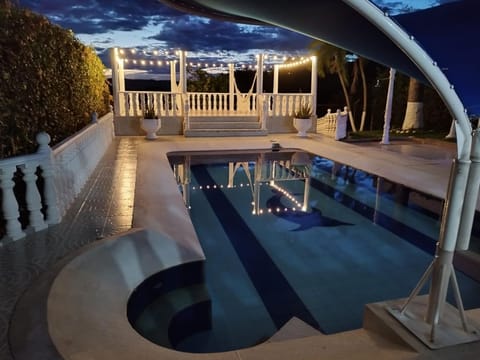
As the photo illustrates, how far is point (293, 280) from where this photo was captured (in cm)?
362

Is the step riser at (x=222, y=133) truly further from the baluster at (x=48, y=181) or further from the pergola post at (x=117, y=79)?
the baluster at (x=48, y=181)

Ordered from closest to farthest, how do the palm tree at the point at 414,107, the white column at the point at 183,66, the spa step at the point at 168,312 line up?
the spa step at the point at 168,312 → the white column at the point at 183,66 → the palm tree at the point at 414,107

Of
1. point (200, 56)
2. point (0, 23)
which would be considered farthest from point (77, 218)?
point (200, 56)

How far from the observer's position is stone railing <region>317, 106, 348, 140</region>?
10820 millimetres

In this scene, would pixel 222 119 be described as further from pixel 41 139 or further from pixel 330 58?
pixel 41 139

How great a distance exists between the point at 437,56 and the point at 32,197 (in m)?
3.19

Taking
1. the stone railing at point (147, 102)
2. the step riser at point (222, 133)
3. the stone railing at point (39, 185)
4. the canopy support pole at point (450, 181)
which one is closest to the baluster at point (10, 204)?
the stone railing at point (39, 185)

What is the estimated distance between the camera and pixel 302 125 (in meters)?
11.4

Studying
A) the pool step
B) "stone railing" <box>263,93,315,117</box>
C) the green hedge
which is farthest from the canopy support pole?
"stone railing" <box>263,93,315,117</box>

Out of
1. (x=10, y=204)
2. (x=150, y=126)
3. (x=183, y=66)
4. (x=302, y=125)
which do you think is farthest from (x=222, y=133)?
(x=10, y=204)

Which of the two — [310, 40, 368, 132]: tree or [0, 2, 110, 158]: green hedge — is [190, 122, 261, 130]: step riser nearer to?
[310, 40, 368, 132]: tree

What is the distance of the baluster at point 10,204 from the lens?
2844 millimetres

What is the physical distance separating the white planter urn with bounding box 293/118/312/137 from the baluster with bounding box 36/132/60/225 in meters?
8.97

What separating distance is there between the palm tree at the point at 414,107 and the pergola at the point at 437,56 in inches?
444
